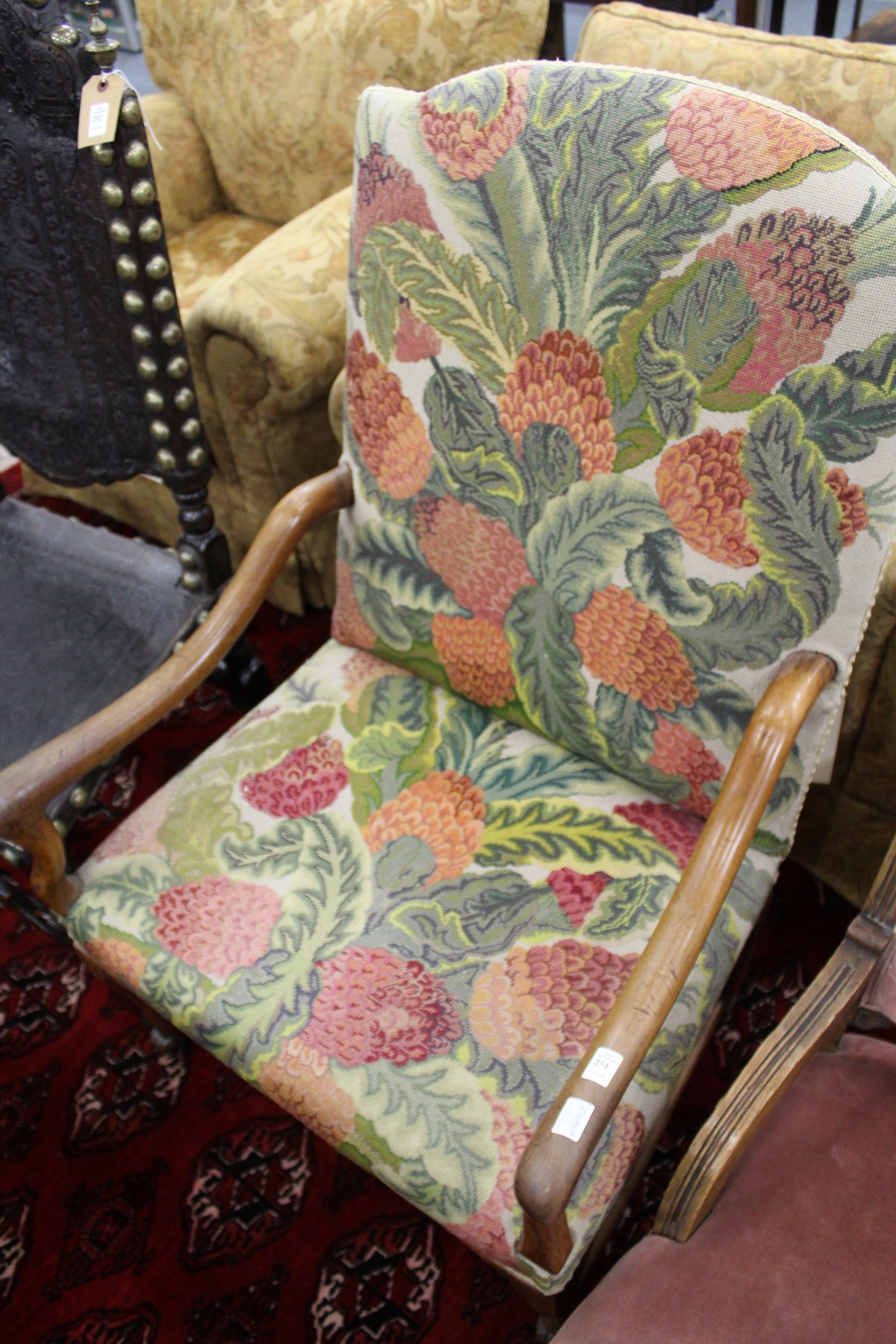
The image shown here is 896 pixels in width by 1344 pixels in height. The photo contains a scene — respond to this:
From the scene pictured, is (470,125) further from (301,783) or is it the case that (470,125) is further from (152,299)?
(301,783)

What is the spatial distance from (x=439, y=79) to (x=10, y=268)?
2.97 feet

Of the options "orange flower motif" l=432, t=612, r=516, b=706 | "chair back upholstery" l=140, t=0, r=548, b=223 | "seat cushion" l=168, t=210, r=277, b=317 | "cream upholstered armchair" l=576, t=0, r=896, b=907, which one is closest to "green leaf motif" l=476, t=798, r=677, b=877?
"orange flower motif" l=432, t=612, r=516, b=706

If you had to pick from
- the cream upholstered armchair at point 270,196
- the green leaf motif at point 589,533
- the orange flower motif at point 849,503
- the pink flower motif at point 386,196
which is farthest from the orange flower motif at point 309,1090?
the cream upholstered armchair at point 270,196

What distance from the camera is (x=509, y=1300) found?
3.46 ft

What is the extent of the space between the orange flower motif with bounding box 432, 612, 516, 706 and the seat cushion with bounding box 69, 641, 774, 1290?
0.04 metres

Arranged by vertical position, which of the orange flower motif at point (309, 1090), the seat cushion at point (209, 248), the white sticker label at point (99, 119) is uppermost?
the white sticker label at point (99, 119)

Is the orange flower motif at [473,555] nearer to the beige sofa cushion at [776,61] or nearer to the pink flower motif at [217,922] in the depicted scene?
the pink flower motif at [217,922]

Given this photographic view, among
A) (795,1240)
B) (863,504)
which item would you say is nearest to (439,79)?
(863,504)

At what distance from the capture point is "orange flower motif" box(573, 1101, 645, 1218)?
74 centimetres

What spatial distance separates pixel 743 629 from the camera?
803 mm

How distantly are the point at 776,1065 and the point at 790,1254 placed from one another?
0.41 feet

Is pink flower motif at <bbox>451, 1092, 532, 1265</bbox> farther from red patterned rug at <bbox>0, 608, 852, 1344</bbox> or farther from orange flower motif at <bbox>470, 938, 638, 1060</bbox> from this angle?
red patterned rug at <bbox>0, 608, 852, 1344</bbox>

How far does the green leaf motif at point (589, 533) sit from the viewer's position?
81cm

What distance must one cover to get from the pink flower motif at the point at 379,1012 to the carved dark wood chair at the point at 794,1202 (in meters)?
0.22
